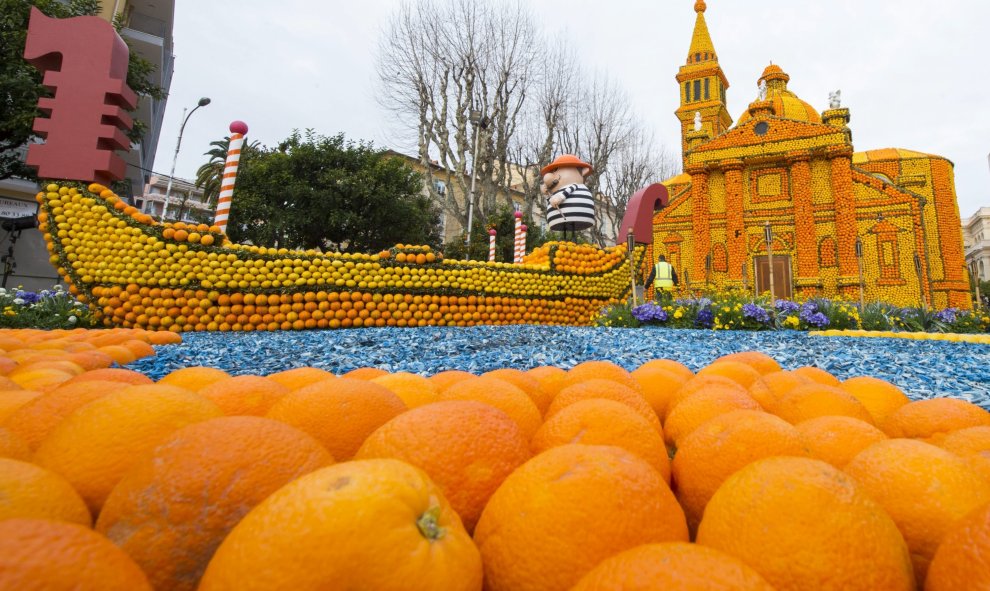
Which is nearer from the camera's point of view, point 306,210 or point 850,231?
point 850,231

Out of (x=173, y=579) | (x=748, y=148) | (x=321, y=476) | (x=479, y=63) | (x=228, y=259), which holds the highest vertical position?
(x=479, y=63)

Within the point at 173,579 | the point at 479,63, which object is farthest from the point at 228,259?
the point at 479,63

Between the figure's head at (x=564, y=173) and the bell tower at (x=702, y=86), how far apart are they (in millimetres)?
20809

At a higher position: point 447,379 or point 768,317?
point 768,317

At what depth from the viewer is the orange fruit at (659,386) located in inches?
66.6

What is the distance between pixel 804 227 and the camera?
19.4 m

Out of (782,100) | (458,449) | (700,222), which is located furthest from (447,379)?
(782,100)

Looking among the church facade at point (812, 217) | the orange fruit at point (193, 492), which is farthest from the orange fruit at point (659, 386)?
the church facade at point (812, 217)

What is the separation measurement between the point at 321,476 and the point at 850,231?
23.0m

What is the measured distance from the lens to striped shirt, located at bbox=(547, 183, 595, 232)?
33.4 ft

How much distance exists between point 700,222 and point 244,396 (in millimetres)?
22371

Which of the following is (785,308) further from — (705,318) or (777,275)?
(777,275)

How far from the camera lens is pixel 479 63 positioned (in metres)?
21.0

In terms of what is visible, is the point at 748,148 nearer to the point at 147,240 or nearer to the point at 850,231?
the point at 850,231
